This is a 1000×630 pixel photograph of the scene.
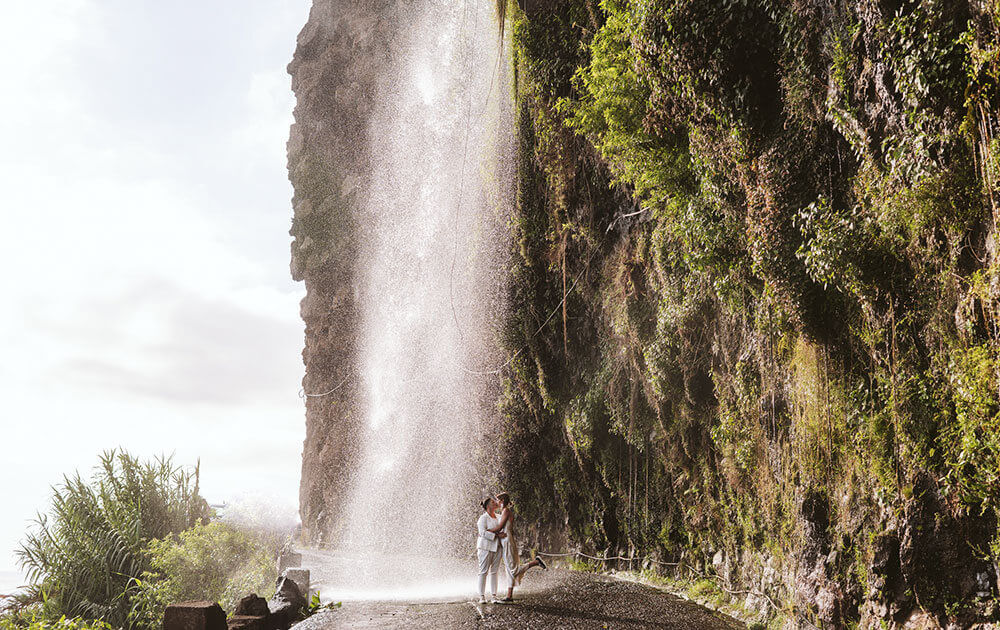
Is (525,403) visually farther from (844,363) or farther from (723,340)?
(844,363)

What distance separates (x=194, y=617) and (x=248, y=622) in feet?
4.85

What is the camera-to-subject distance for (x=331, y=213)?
39125 millimetres

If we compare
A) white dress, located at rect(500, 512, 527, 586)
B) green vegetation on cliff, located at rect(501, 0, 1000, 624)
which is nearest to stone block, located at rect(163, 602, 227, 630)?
white dress, located at rect(500, 512, 527, 586)

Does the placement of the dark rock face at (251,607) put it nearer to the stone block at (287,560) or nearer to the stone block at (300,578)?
the stone block at (300,578)

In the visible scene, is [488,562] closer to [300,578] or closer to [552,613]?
[552,613]

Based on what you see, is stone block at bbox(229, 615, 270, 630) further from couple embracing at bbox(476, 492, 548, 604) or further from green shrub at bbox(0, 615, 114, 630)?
couple embracing at bbox(476, 492, 548, 604)

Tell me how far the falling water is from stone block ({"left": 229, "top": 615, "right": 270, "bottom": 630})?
3.66 m

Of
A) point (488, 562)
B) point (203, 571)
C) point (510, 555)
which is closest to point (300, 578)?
point (203, 571)

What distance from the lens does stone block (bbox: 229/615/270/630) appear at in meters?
9.69

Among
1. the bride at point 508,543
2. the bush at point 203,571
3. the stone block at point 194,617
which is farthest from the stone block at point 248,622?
the bride at point 508,543

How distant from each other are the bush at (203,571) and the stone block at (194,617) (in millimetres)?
4929

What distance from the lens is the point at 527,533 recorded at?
19875 millimetres

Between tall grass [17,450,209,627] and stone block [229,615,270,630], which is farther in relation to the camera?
tall grass [17,450,209,627]

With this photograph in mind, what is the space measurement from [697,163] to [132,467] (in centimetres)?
1459
